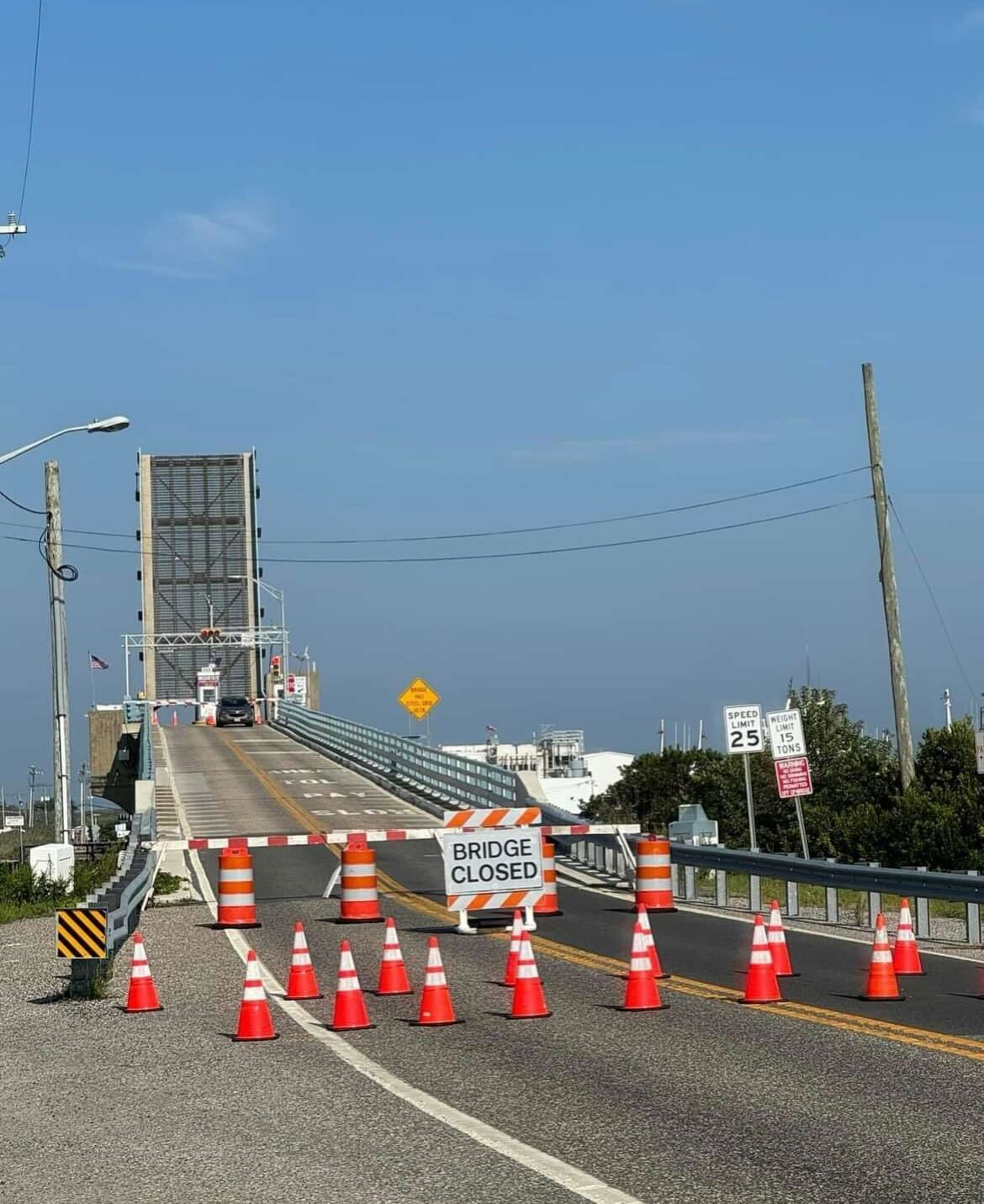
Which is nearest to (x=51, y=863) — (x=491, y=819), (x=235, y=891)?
(x=235, y=891)

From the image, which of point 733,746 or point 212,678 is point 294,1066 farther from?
point 212,678

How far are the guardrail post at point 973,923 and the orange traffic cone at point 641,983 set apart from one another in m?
6.07

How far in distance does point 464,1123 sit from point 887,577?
2972 cm

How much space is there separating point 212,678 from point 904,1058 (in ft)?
292

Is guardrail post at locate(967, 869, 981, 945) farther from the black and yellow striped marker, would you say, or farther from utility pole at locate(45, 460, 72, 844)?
utility pole at locate(45, 460, 72, 844)

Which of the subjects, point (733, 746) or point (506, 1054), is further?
point (733, 746)

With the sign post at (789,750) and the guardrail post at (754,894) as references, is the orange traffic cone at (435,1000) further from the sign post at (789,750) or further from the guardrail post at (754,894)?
the sign post at (789,750)

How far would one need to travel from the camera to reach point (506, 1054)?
1176cm

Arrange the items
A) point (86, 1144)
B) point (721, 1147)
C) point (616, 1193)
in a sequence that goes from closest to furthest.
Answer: point (616, 1193) < point (721, 1147) < point (86, 1144)

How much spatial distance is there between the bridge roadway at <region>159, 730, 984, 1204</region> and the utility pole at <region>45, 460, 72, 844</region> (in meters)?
22.3

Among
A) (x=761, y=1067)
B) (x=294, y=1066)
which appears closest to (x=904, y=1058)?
(x=761, y=1067)

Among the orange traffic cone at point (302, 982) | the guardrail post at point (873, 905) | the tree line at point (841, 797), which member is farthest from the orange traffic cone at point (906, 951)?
the tree line at point (841, 797)

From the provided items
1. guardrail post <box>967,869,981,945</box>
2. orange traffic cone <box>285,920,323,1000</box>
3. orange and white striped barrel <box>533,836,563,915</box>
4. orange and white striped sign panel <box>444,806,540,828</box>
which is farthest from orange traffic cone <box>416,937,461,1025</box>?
guardrail post <box>967,869,981,945</box>

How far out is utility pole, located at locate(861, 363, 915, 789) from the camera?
37875 millimetres
